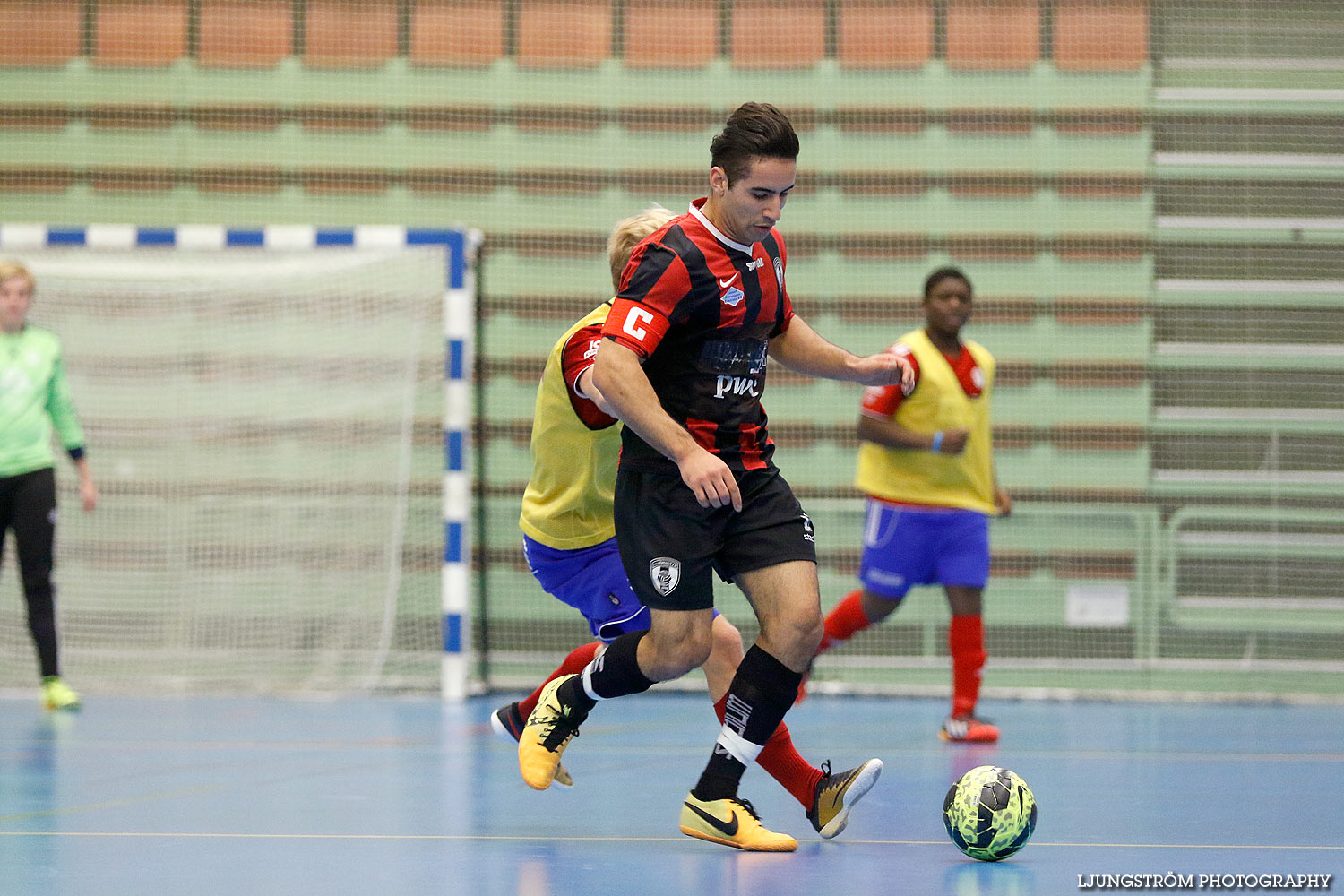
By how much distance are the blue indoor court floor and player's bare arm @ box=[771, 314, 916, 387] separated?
122 centimetres

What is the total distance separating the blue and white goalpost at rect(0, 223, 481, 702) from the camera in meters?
7.86

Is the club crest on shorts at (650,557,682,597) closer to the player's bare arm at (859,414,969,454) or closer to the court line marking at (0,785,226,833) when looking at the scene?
the court line marking at (0,785,226,833)

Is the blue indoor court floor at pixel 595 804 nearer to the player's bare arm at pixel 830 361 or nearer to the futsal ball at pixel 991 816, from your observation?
the futsal ball at pixel 991 816

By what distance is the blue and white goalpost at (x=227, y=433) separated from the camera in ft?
25.8

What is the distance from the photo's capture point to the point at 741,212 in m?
3.52

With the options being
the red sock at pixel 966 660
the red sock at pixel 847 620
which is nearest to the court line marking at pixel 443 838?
the red sock at pixel 966 660

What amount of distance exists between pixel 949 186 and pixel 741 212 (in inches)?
202

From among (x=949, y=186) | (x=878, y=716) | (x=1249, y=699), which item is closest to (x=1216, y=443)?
(x=1249, y=699)

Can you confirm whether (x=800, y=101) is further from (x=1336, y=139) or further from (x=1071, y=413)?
(x=1336, y=139)

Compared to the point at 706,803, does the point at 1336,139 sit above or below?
above

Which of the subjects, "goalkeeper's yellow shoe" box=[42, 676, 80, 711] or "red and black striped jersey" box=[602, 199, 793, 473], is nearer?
"red and black striped jersey" box=[602, 199, 793, 473]

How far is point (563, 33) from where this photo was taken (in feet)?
28.2

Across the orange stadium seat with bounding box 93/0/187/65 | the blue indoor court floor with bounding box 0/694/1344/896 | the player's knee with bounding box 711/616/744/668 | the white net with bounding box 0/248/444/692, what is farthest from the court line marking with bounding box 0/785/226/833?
the orange stadium seat with bounding box 93/0/187/65

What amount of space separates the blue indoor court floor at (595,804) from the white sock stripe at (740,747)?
0.77ft
